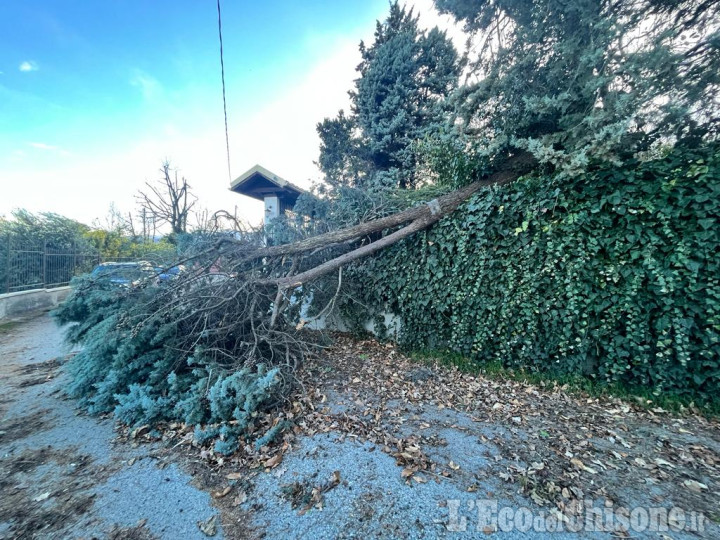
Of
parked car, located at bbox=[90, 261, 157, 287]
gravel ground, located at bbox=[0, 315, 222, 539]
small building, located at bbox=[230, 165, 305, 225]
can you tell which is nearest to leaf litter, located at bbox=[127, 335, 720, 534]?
gravel ground, located at bbox=[0, 315, 222, 539]

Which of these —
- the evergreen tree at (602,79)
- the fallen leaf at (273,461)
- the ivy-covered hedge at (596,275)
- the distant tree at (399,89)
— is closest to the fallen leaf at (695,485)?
the ivy-covered hedge at (596,275)

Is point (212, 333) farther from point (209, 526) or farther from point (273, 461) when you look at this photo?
point (209, 526)

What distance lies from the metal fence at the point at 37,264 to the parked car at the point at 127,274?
629 centimetres

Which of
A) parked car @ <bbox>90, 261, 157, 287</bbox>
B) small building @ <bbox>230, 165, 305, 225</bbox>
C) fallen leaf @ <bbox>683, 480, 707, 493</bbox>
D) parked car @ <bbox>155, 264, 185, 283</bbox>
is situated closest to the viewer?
fallen leaf @ <bbox>683, 480, 707, 493</bbox>

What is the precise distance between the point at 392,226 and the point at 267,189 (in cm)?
676

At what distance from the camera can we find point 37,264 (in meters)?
8.16

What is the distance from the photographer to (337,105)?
393 inches

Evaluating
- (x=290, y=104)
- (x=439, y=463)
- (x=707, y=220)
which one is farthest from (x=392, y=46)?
(x=439, y=463)

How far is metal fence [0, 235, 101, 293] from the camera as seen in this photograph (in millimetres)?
7305

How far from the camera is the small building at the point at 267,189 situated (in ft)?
29.2

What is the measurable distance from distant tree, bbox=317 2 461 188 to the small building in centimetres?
268

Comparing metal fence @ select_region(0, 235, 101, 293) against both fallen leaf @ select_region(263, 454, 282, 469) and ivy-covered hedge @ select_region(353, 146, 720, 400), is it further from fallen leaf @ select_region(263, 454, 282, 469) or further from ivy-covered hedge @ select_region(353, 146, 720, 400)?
ivy-covered hedge @ select_region(353, 146, 720, 400)

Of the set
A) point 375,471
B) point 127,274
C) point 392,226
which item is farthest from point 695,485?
point 127,274

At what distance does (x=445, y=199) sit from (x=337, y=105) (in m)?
7.81
